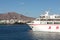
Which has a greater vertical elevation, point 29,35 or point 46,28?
point 46,28

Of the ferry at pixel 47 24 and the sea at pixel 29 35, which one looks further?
the ferry at pixel 47 24

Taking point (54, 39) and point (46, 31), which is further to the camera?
point (46, 31)

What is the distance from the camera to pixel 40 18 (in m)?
71.7

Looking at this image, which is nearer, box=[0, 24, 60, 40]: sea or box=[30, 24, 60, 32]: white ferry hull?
box=[0, 24, 60, 40]: sea

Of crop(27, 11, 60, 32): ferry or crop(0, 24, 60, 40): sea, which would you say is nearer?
crop(0, 24, 60, 40): sea

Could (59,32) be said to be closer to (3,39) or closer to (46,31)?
(46,31)

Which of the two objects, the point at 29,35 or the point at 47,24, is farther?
the point at 47,24

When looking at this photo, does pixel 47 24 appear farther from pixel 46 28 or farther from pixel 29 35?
pixel 29 35

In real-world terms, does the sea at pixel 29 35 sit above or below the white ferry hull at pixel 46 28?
below

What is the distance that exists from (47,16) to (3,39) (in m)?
22.6

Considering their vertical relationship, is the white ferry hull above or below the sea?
above

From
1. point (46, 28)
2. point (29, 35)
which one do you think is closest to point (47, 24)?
point (46, 28)

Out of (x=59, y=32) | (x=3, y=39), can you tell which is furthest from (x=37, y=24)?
(x=3, y=39)

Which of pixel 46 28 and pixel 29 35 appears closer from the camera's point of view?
pixel 29 35
